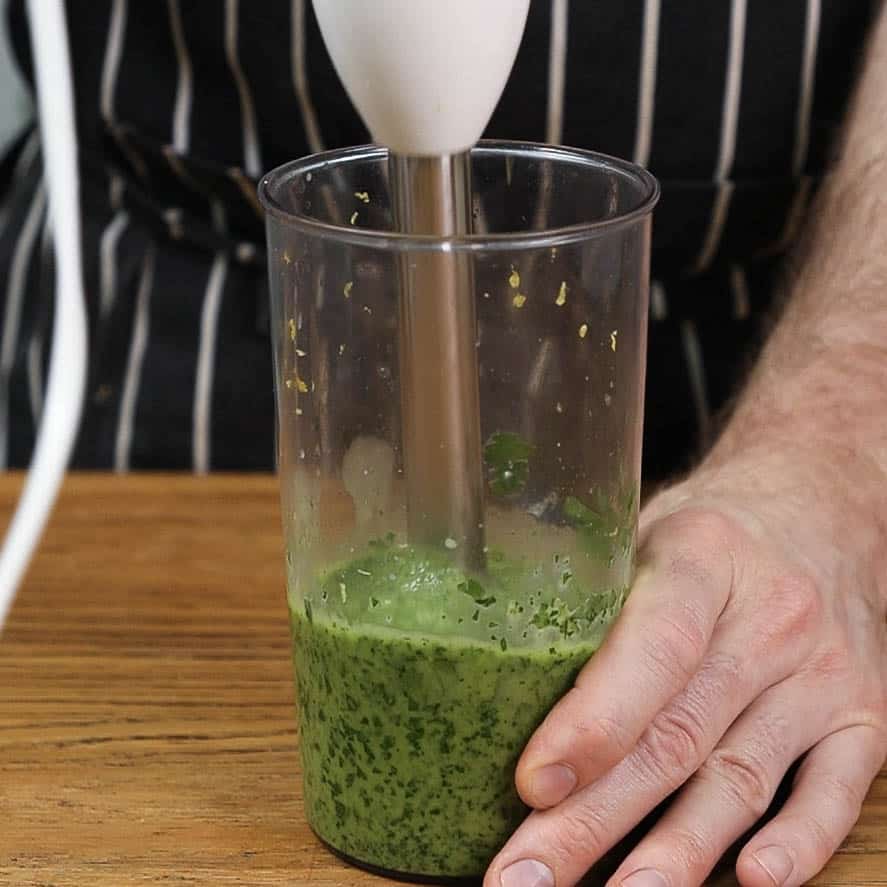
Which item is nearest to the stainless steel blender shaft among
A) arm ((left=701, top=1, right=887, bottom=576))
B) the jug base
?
the jug base

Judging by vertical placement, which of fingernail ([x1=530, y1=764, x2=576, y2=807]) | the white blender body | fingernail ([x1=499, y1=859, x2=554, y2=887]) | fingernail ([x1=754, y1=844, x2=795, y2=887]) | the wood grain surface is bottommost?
the wood grain surface

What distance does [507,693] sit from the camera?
492mm

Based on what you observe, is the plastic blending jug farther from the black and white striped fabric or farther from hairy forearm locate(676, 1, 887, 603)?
the black and white striped fabric

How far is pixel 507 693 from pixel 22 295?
2.22ft

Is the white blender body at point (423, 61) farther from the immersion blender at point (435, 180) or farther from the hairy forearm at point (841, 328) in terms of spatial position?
the hairy forearm at point (841, 328)

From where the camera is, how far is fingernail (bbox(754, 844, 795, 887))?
510mm

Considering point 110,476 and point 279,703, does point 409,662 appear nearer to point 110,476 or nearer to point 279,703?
point 279,703

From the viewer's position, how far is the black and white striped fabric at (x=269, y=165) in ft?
2.90

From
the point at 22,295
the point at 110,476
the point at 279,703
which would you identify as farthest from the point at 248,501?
the point at 22,295

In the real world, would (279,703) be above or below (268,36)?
below

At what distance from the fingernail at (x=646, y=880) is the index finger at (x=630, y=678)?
0.11ft

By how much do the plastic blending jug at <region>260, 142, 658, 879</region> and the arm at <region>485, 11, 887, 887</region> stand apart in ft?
0.06

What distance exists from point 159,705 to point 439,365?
0.77 ft

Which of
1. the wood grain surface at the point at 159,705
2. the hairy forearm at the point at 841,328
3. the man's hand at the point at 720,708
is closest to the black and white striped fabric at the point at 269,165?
the hairy forearm at the point at 841,328
